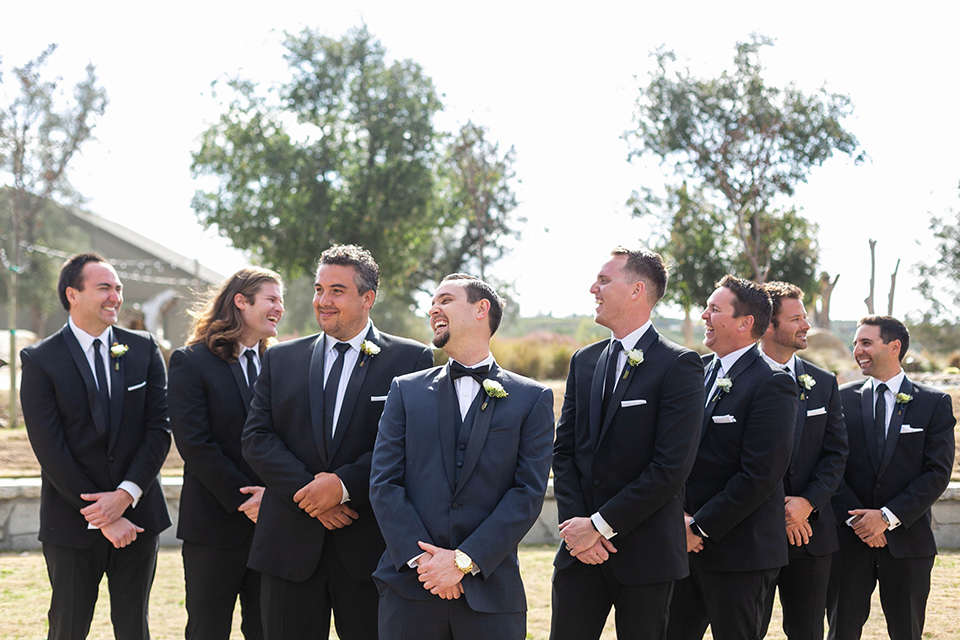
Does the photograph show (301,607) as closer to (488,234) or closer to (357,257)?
(357,257)

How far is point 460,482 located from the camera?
136 inches

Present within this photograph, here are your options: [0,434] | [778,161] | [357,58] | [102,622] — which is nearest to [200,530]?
[102,622]

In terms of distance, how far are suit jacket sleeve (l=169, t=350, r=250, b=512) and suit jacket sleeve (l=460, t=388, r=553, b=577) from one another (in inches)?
66.0

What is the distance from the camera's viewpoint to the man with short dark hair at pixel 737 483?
4383 millimetres

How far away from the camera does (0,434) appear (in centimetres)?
1219

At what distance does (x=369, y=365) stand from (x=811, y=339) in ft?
63.2

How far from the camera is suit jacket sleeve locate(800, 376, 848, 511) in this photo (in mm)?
4922

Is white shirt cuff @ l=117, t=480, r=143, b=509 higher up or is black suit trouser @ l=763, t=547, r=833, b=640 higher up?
white shirt cuff @ l=117, t=480, r=143, b=509

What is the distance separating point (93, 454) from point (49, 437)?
0.24m

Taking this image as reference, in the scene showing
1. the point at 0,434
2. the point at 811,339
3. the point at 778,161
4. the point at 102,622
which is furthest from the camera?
the point at 778,161

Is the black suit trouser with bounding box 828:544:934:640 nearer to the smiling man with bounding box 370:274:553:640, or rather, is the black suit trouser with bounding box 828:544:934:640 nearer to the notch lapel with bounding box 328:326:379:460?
the smiling man with bounding box 370:274:553:640

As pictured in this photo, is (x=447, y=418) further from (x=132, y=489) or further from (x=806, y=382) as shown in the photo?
(x=806, y=382)

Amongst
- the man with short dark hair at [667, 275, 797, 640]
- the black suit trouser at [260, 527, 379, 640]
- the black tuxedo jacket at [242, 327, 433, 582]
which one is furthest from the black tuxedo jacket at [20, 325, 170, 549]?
the man with short dark hair at [667, 275, 797, 640]

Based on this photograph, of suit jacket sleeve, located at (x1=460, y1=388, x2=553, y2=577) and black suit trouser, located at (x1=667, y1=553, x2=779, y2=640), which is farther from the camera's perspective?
black suit trouser, located at (x1=667, y1=553, x2=779, y2=640)
